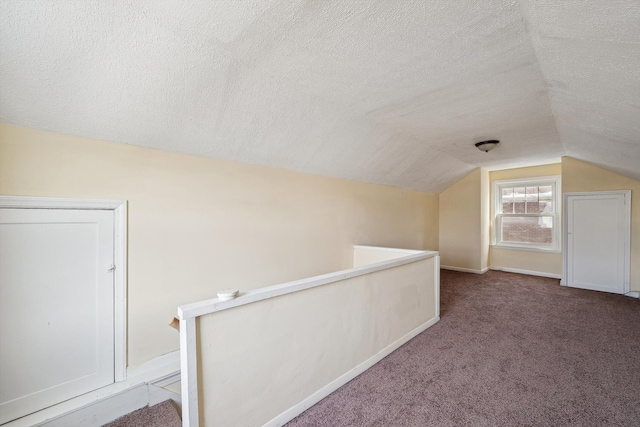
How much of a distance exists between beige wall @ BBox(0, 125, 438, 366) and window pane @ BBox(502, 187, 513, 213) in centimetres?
461

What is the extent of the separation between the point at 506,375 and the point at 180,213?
3082mm

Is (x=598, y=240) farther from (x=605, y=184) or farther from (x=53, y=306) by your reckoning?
(x=53, y=306)

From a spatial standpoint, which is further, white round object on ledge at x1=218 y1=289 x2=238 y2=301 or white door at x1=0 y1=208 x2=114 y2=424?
white door at x1=0 y1=208 x2=114 y2=424

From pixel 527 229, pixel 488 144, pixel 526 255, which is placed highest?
pixel 488 144

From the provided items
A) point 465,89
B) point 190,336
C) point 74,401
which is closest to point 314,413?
point 190,336

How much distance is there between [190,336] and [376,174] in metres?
3.43

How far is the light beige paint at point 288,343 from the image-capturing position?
143 centimetres

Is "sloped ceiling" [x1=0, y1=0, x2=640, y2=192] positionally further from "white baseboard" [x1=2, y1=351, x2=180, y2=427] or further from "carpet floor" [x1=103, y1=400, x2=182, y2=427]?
"carpet floor" [x1=103, y1=400, x2=182, y2=427]

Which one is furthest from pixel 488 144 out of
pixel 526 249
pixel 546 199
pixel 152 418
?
pixel 152 418

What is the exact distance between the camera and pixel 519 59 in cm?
173

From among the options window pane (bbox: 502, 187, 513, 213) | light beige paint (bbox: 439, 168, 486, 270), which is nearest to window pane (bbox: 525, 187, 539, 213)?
window pane (bbox: 502, 187, 513, 213)

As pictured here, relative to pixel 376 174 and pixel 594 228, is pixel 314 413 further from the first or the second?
pixel 594 228

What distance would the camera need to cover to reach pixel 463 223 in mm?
6000

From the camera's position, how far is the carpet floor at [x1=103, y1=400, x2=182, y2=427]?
1.78m
